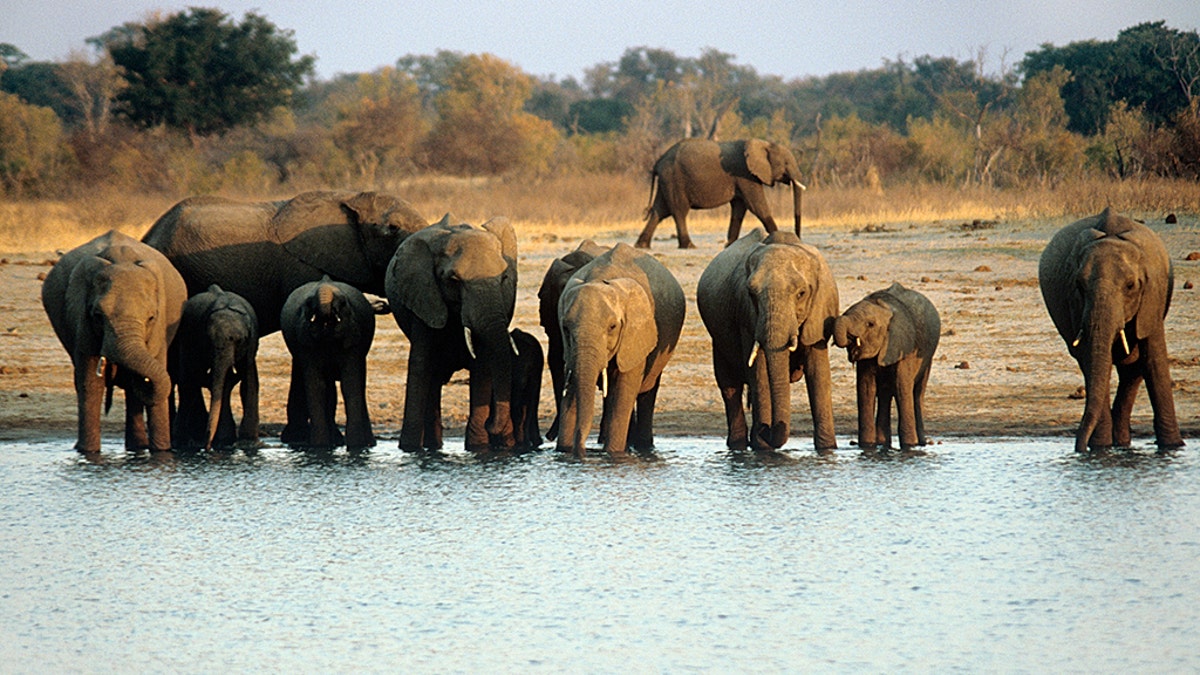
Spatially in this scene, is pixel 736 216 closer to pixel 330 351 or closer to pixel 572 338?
pixel 330 351

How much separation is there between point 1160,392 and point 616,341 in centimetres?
315

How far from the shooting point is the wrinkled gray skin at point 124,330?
9641mm

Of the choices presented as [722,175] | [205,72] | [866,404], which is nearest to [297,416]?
[866,404]

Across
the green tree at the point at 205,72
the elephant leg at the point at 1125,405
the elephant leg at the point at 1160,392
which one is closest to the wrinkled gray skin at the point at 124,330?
the elephant leg at the point at 1125,405

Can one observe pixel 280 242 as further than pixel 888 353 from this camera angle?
Yes

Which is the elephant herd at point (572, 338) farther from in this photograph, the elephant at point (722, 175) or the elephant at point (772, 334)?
the elephant at point (722, 175)

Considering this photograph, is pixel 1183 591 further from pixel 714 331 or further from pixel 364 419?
pixel 364 419

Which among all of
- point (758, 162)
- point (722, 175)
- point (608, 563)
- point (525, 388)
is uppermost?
point (758, 162)

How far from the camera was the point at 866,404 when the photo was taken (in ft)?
31.9

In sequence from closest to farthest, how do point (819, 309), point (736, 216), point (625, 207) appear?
point (819, 309)
point (736, 216)
point (625, 207)

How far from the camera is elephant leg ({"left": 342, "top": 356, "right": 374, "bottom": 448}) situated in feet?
33.0

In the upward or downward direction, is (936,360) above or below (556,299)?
below

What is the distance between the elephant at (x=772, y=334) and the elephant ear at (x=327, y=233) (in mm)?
2952

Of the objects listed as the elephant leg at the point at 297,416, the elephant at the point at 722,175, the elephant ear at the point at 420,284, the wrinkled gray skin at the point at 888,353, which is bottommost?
the elephant leg at the point at 297,416
